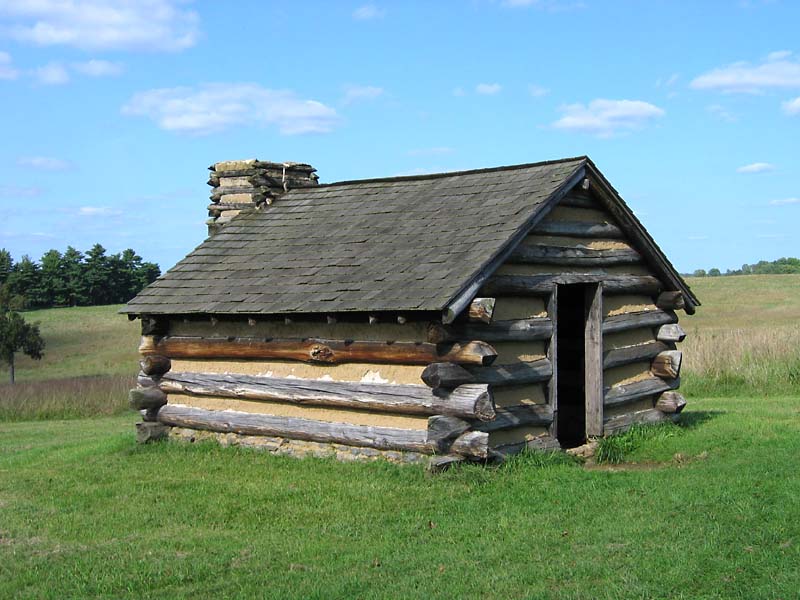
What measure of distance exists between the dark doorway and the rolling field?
4.88 ft

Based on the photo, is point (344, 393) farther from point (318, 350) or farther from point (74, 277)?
point (74, 277)

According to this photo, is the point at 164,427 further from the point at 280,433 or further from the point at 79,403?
the point at 79,403

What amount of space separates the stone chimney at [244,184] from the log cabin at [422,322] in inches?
25.4

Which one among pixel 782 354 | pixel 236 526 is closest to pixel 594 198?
pixel 236 526

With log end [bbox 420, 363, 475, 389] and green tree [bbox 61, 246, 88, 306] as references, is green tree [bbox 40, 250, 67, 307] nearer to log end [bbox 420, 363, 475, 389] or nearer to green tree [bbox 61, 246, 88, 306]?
green tree [bbox 61, 246, 88, 306]

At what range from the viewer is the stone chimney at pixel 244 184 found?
1619 centimetres

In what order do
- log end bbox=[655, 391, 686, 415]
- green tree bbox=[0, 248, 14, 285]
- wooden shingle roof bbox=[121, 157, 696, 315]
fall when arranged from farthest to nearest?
green tree bbox=[0, 248, 14, 285]
log end bbox=[655, 391, 686, 415]
wooden shingle roof bbox=[121, 157, 696, 315]

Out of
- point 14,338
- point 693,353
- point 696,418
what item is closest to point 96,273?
point 14,338

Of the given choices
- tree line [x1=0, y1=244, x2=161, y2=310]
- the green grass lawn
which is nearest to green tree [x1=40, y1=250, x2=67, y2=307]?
tree line [x1=0, y1=244, x2=161, y2=310]

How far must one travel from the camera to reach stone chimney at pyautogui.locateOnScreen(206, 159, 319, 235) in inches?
637

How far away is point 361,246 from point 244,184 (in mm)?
4586

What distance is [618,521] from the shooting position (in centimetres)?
830

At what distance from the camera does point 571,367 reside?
14180mm

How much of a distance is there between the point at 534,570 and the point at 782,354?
15.4m
